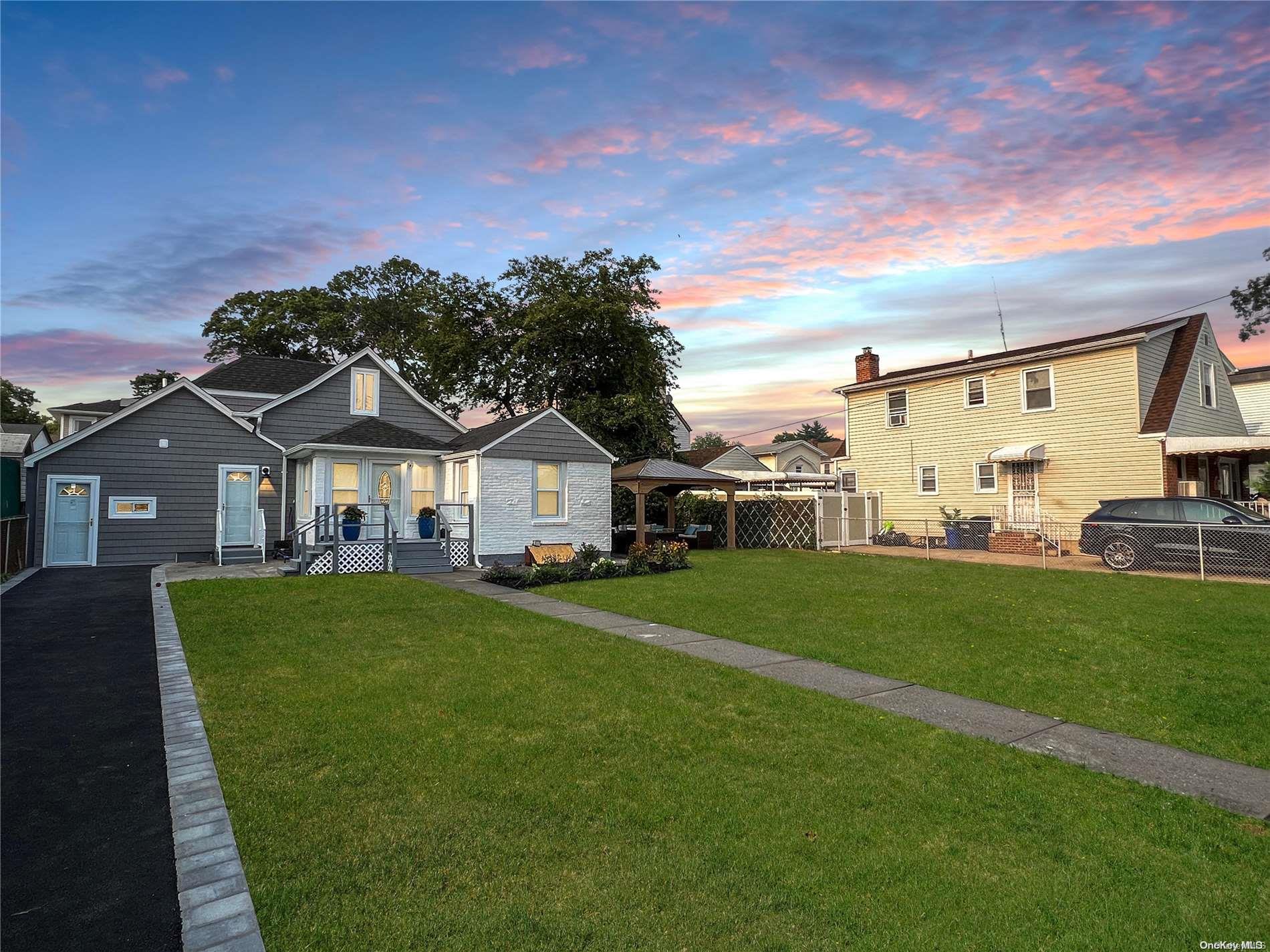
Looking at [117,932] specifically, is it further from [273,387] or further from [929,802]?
[273,387]

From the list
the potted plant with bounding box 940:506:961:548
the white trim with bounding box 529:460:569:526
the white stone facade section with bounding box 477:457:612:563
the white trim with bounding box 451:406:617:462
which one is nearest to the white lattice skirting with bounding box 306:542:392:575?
the white stone facade section with bounding box 477:457:612:563

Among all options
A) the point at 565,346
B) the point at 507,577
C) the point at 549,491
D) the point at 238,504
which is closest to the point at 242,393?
the point at 238,504

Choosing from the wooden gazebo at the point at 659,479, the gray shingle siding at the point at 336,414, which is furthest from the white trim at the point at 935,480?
the gray shingle siding at the point at 336,414

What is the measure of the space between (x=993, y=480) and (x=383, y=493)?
2069cm

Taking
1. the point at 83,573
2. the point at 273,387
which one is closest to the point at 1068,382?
the point at 273,387

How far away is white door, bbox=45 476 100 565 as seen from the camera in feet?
56.4

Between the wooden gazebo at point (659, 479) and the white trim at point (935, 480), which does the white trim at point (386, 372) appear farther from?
the white trim at point (935, 480)

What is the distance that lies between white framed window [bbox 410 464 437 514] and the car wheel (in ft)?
59.7

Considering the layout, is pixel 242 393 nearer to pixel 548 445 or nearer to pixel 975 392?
pixel 548 445

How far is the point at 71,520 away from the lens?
57.2 feet

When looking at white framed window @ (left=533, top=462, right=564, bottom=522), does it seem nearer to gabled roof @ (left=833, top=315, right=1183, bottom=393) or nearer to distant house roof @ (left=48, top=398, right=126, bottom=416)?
gabled roof @ (left=833, top=315, right=1183, bottom=393)

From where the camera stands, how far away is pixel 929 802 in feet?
13.5

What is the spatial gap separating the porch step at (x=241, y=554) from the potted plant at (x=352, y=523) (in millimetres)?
3688

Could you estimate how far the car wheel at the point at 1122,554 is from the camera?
1686 cm
